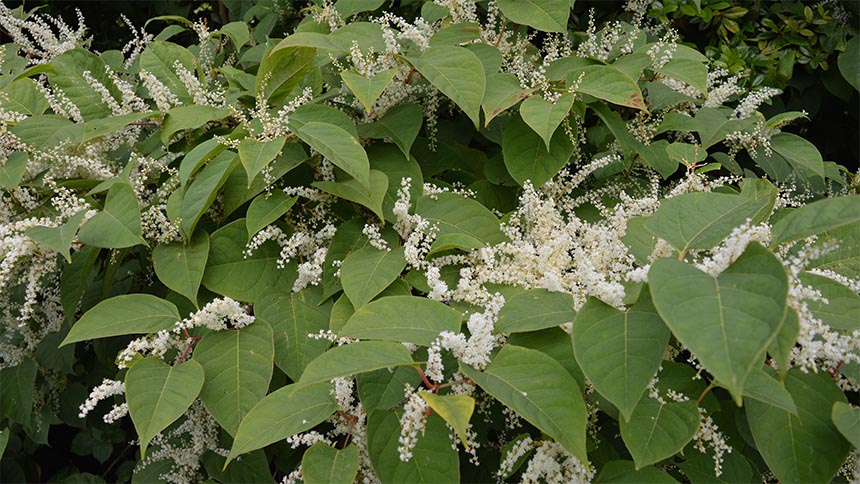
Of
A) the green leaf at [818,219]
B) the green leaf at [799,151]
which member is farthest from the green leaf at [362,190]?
the green leaf at [799,151]

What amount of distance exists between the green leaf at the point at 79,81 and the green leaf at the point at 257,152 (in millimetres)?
824

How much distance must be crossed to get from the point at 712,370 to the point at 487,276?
0.76 metres

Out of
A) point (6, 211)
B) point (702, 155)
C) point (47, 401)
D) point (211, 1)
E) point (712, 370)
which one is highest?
point (712, 370)

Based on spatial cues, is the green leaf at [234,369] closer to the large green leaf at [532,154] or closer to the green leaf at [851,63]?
the large green leaf at [532,154]

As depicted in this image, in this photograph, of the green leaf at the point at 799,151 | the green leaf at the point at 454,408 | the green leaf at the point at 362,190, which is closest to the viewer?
the green leaf at the point at 454,408

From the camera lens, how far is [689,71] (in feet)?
7.17

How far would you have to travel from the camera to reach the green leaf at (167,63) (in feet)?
7.64

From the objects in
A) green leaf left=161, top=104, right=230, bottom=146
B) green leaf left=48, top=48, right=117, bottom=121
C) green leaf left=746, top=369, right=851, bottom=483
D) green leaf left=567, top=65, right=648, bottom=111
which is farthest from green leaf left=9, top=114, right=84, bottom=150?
green leaf left=746, top=369, right=851, bottom=483

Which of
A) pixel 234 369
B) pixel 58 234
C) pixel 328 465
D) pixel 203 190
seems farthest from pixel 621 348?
pixel 58 234

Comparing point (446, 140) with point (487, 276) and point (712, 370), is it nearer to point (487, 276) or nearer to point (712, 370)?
point (487, 276)

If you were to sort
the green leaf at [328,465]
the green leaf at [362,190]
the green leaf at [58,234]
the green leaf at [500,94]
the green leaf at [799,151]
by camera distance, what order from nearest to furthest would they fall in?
the green leaf at [328,465]
the green leaf at [58,234]
the green leaf at [362,190]
the green leaf at [500,94]
the green leaf at [799,151]

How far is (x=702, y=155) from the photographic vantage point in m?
2.08

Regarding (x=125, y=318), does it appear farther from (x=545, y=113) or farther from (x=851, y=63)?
(x=851, y=63)

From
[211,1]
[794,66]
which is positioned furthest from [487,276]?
[211,1]
